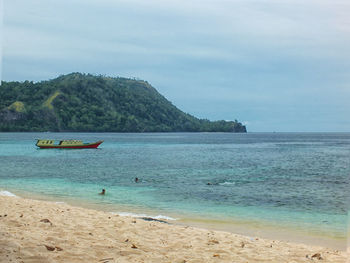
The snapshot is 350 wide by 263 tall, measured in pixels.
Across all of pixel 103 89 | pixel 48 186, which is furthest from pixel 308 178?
pixel 103 89

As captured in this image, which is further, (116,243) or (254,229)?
(254,229)

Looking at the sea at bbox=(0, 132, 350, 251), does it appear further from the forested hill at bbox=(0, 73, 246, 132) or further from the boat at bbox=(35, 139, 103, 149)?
the forested hill at bbox=(0, 73, 246, 132)

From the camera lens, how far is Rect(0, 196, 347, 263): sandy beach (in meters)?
6.34

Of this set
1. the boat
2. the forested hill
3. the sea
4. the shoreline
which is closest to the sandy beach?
the shoreline

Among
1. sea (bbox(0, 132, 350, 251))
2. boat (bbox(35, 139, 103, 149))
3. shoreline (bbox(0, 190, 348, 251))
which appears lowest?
sea (bbox(0, 132, 350, 251))

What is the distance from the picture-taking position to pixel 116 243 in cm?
761

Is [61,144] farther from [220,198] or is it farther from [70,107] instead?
[70,107]

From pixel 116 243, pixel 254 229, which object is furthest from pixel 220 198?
pixel 116 243

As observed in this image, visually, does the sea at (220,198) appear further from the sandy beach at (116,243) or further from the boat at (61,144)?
the boat at (61,144)

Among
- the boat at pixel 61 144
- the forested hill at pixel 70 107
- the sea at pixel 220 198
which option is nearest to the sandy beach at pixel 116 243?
the sea at pixel 220 198

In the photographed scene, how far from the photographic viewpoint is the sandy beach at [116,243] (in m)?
6.34

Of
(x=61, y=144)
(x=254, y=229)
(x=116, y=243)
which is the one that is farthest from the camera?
(x=61, y=144)

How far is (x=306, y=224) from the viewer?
14.3m

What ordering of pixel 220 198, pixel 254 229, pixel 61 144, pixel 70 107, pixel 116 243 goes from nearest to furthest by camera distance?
1. pixel 116 243
2. pixel 254 229
3. pixel 220 198
4. pixel 61 144
5. pixel 70 107
